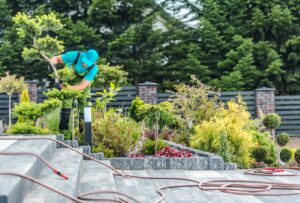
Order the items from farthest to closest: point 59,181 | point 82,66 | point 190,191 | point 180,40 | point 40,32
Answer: point 180,40 → point 40,32 → point 82,66 → point 190,191 → point 59,181

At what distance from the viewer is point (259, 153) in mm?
7293

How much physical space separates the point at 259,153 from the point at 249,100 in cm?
495

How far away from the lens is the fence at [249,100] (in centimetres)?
1128

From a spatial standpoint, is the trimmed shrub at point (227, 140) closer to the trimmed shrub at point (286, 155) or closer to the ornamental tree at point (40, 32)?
the trimmed shrub at point (286, 155)

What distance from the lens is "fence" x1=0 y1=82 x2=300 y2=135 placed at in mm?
11281

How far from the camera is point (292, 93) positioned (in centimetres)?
1537

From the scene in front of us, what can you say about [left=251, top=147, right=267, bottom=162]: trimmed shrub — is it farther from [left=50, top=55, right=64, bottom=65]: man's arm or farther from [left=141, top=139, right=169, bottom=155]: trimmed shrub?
[left=50, top=55, right=64, bottom=65]: man's arm

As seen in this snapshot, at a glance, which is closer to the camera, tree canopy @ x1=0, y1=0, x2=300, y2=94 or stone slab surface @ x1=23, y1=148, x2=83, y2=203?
stone slab surface @ x1=23, y1=148, x2=83, y2=203

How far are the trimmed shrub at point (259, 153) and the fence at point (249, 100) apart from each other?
3.76 meters

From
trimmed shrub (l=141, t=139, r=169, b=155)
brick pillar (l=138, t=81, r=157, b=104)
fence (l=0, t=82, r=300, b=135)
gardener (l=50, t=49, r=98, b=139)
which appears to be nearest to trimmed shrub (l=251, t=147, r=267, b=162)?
trimmed shrub (l=141, t=139, r=169, b=155)

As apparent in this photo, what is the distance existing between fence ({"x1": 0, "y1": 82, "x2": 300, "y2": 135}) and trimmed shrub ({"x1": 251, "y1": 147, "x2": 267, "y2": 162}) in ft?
12.3

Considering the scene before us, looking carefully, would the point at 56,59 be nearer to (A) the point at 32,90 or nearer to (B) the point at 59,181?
(B) the point at 59,181

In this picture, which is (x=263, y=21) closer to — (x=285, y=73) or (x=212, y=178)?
(x=285, y=73)

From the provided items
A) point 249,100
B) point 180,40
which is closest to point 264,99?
point 249,100
